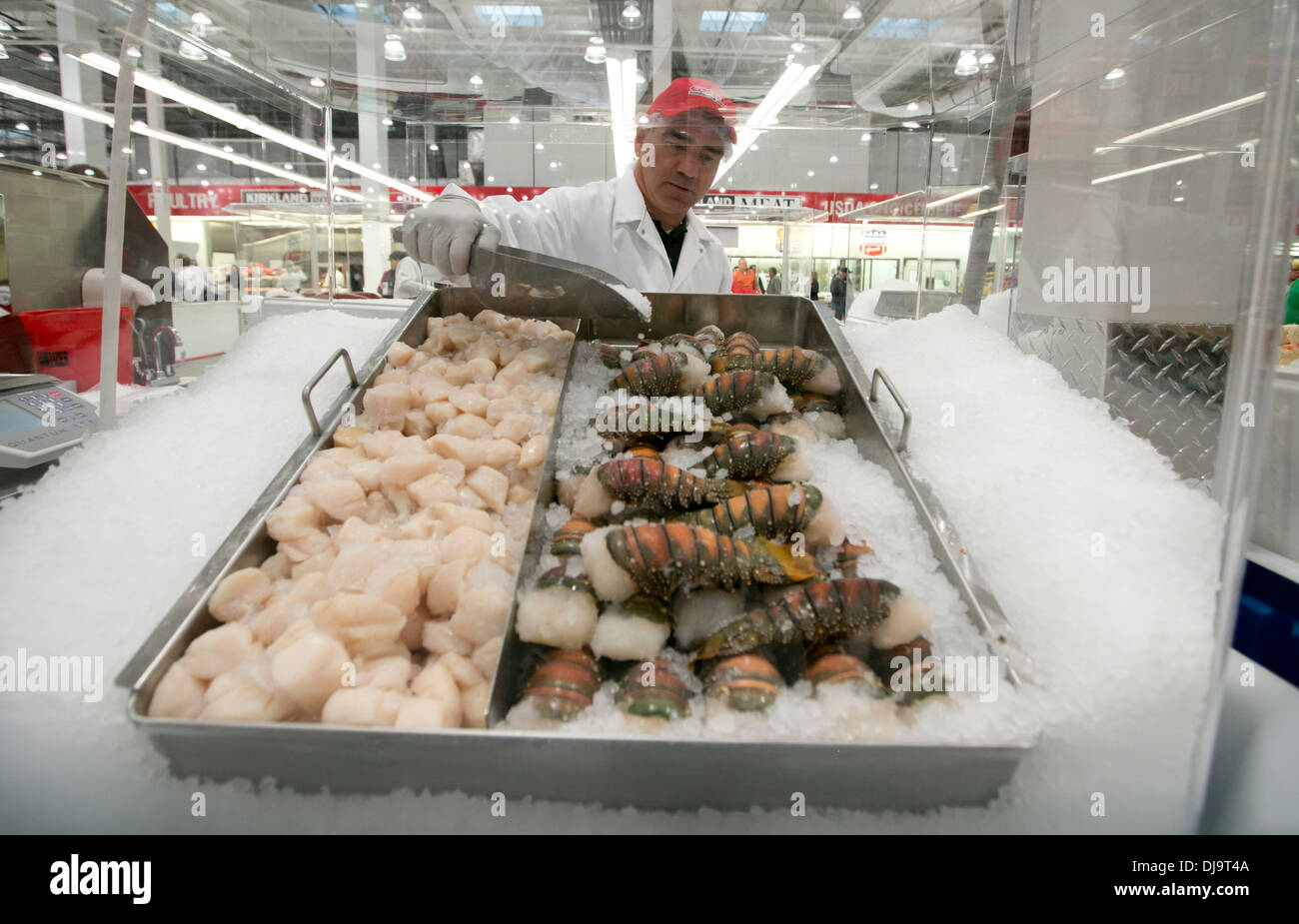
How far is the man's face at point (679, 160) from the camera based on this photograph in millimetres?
2246

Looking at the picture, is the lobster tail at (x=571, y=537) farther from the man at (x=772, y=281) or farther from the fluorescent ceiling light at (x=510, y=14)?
the man at (x=772, y=281)

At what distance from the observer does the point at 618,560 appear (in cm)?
90

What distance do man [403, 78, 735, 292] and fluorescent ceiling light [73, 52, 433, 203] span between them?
46cm

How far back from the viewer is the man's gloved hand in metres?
1.74

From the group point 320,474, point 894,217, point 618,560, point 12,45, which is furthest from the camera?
point 894,217

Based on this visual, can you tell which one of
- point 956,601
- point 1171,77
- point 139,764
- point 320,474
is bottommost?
point 139,764

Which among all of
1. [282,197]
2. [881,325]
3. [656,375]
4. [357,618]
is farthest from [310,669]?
[282,197]

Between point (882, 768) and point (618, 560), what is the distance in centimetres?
40

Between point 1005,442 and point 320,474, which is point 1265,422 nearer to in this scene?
Answer: point 1005,442

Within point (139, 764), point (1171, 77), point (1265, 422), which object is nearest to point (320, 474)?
point (139, 764)

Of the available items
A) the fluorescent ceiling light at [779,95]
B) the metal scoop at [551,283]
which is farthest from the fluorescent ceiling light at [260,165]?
the fluorescent ceiling light at [779,95]

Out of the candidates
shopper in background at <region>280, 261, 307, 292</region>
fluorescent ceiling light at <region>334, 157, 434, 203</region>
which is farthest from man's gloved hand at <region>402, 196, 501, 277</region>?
shopper in background at <region>280, 261, 307, 292</region>

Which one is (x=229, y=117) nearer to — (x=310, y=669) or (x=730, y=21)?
(x=730, y=21)

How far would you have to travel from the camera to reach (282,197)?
5.87 meters
